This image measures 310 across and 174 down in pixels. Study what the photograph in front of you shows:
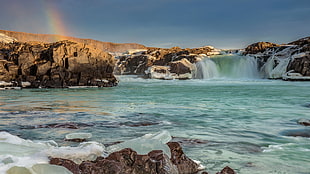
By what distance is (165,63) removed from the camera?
5412 cm

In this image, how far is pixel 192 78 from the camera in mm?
42594

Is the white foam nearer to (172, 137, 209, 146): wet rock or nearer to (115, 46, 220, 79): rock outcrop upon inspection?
(172, 137, 209, 146): wet rock

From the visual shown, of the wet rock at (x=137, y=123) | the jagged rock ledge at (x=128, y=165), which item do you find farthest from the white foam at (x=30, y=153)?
the wet rock at (x=137, y=123)

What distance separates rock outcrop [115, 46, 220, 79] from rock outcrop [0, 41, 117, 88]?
749 inches

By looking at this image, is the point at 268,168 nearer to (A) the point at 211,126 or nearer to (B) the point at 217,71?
(A) the point at 211,126

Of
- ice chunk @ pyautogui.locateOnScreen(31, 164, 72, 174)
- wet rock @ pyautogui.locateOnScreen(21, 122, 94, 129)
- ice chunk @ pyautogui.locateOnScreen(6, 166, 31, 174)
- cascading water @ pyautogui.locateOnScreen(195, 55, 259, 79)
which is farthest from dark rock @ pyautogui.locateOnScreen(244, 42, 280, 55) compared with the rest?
ice chunk @ pyautogui.locateOnScreen(6, 166, 31, 174)

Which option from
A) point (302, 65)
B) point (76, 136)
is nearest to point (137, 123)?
point (76, 136)

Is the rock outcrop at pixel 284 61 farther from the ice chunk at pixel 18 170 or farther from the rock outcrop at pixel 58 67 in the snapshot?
the ice chunk at pixel 18 170

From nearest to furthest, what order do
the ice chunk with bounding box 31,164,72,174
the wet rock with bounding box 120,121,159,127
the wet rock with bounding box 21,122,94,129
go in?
the ice chunk with bounding box 31,164,72,174 → the wet rock with bounding box 21,122,94,129 → the wet rock with bounding box 120,121,159,127

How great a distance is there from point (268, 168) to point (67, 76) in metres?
22.0

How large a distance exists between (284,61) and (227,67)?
807 cm

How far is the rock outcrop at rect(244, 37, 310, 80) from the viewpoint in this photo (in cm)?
3081

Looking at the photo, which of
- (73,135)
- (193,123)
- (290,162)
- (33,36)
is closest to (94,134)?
(73,135)

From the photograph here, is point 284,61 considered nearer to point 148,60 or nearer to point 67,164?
point 148,60
